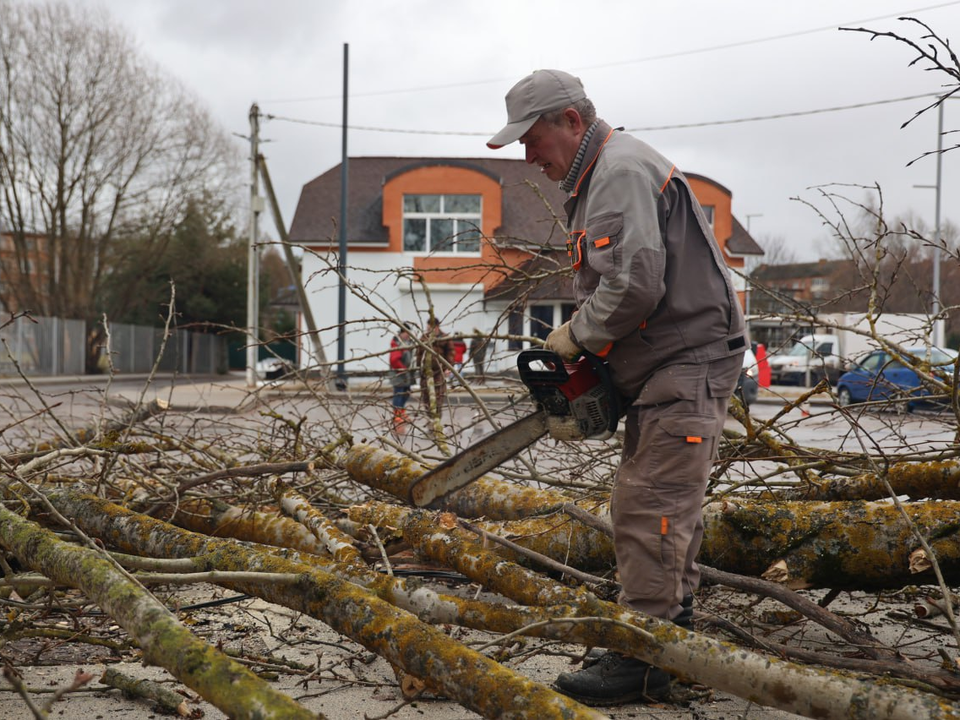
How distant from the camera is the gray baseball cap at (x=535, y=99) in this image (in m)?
2.76

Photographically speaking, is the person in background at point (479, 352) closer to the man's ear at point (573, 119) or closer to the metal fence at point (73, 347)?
the man's ear at point (573, 119)

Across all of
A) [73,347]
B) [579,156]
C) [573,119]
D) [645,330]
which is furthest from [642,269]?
[73,347]

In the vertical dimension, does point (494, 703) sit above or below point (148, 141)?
below

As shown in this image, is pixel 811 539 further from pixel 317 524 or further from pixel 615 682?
pixel 317 524

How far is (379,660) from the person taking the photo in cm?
301

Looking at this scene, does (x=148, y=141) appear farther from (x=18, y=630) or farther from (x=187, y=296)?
(x=18, y=630)

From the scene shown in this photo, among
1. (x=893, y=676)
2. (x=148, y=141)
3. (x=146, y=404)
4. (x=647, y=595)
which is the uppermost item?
(x=148, y=141)

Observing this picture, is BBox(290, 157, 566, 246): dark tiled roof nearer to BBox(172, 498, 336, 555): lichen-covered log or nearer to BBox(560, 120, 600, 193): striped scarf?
BBox(172, 498, 336, 555): lichen-covered log

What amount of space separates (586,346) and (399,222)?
24.7m

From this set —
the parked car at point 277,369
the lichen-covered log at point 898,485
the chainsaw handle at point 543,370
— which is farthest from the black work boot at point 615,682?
the parked car at point 277,369

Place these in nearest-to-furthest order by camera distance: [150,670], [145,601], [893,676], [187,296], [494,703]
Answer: [494,703] → [145,601] → [893,676] → [150,670] → [187,296]

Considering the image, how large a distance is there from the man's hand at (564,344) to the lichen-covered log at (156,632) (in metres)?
1.38

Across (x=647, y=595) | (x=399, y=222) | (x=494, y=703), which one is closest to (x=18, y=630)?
(x=494, y=703)

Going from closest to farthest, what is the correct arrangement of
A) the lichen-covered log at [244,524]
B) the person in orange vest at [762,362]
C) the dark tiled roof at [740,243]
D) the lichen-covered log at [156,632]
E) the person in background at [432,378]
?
the lichen-covered log at [156,632] < the lichen-covered log at [244,524] < the person in background at [432,378] < the person in orange vest at [762,362] < the dark tiled roof at [740,243]
